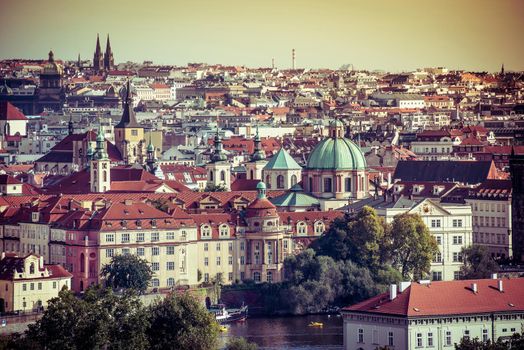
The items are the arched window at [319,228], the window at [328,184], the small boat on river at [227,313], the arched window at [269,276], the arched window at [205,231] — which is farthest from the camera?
the window at [328,184]

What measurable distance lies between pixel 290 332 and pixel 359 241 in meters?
12.0

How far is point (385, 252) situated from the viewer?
100000 millimetres

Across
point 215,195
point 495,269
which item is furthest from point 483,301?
point 215,195

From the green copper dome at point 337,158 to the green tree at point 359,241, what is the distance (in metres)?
14.8

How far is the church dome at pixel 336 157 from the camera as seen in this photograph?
4596 inches

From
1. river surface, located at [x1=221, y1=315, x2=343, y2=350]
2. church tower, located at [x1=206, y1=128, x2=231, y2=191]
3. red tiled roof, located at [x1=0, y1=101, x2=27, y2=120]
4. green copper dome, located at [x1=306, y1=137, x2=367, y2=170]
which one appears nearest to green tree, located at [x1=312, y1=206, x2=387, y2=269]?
river surface, located at [x1=221, y1=315, x2=343, y2=350]

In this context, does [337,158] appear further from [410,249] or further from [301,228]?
[410,249]

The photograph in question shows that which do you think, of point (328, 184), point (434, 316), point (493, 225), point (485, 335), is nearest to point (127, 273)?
point (493, 225)

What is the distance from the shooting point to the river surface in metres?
84.4

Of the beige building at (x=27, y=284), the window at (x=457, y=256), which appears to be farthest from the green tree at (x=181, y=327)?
the window at (x=457, y=256)

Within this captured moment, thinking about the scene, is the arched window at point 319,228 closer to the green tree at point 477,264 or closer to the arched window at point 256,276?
the arched window at point 256,276

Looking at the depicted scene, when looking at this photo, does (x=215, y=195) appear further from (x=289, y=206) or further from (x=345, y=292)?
(x=345, y=292)

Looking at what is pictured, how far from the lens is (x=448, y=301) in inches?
2894

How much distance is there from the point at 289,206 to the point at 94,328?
4291cm
